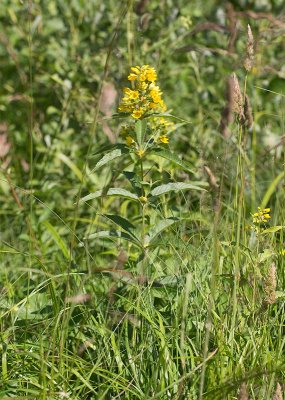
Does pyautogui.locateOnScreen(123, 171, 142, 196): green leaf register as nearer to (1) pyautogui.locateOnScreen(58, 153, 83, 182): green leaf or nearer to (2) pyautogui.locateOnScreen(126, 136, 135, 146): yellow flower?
(2) pyautogui.locateOnScreen(126, 136, 135, 146): yellow flower

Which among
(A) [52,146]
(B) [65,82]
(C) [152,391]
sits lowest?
(C) [152,391]

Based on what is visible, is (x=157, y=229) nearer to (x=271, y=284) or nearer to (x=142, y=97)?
(x=142, y=97)

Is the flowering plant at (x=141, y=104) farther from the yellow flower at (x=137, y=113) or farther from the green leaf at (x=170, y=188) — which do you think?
the green leaf at (x=170, y=188)

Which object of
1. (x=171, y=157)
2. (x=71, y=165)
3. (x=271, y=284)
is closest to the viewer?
(x=271, y=284)

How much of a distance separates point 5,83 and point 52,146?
84cm

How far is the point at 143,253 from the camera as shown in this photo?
7.93 ft

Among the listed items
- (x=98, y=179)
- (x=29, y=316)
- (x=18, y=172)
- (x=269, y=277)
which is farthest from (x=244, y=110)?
(x=18, y=172)

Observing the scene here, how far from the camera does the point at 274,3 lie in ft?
15.7

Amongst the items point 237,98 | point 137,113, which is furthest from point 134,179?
point 237,98

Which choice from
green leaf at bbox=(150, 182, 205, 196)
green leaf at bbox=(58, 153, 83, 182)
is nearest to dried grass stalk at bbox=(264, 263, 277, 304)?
green leaf at bbox=(150, 182, 205, 196)

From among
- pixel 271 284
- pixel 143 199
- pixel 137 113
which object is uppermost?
pixel 137 113

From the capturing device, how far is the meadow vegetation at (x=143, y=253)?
206cm

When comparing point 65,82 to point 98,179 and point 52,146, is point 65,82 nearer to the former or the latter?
point 52,146

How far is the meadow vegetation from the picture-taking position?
6.76ft
